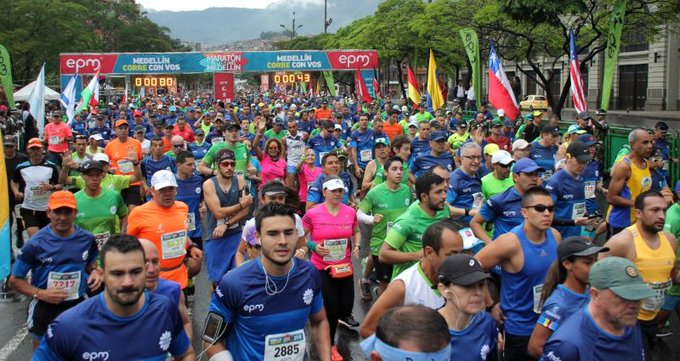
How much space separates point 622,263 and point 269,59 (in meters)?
35.8

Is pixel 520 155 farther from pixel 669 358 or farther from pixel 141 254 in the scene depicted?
pixel 141 254

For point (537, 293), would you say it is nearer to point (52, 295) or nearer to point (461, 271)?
point (461, 271)

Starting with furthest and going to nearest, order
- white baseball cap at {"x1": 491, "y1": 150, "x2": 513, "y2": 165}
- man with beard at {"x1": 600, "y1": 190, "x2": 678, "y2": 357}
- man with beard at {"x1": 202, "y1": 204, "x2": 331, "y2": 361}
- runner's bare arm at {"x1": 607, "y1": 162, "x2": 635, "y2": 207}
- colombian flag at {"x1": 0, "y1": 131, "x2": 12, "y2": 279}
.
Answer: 1. runner's bare arm at {"x1": 607, "y1": 162, "x2": 635, "y2": 207}
2. white baseball cap at {"x1": 491, "y1": 150, "x2": 513, "y2": 165}
3. man with beard at {"x1": 600, "y1": 190, "x2": 678, "y2": 357}
4. colombian flag at {"x1": 0, "y1": 131, "x2": 12, "y2": 279}
5. man with beard at {"x1": 202, "y1": 204, "x2": 331, "y2": 361}

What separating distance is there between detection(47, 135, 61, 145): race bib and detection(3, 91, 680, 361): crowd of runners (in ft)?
14.0

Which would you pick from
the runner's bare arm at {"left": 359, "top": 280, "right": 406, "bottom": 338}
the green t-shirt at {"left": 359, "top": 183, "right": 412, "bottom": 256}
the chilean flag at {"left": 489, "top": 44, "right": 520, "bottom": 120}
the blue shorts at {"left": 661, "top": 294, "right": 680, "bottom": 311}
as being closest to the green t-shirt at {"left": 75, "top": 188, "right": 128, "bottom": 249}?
the green t-shirt at {"left": 359, "top": 183, "right": 412, "bottom": 256}

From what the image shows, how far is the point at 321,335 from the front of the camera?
4176mm

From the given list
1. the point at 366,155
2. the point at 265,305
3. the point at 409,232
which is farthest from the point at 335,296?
the point at 366,155

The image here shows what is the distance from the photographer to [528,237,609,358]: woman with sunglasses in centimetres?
387

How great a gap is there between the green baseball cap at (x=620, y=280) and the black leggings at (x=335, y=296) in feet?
10.9

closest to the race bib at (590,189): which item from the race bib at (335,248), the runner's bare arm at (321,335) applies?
the race bib at (335,248)

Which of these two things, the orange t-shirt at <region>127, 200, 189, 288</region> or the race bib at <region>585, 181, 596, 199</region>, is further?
the race bib at <region>585, 181, 596, 199</region>

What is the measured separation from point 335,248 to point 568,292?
2.81 m

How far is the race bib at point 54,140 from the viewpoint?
1442 centimetres

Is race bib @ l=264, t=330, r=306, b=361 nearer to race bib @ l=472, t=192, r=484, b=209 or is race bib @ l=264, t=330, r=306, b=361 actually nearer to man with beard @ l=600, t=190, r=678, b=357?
man with beard @ l=600, t=190, r=678, b=357
